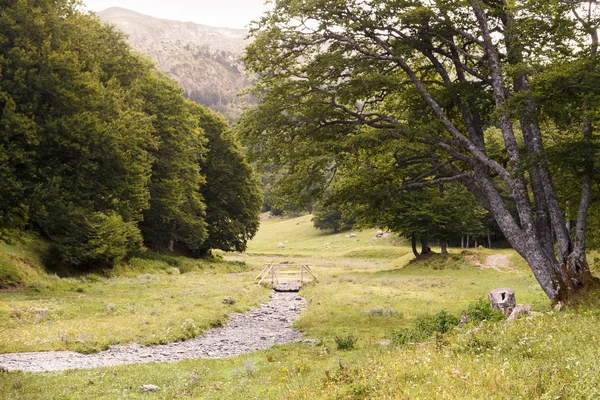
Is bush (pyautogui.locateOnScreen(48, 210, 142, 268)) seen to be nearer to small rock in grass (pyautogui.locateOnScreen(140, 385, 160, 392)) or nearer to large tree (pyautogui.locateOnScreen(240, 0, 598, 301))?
large tree (pyautogui.locateOnScreen(240, 0, 598, 301))

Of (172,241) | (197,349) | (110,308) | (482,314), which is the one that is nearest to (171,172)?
(172,241)

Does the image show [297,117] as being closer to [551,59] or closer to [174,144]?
[551,59]

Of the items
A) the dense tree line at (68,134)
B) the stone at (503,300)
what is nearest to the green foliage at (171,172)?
the dense tree line at (68,134)

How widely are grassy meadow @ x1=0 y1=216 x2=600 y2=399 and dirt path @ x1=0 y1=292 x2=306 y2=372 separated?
0.70m

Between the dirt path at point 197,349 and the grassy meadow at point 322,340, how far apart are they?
27.7 inches

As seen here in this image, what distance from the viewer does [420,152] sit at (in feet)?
61.2

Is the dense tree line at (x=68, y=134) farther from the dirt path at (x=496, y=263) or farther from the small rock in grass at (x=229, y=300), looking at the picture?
the dirt path at (x=496, y=263)

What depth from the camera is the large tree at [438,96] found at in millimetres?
15484

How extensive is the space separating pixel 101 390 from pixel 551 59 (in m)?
18.6

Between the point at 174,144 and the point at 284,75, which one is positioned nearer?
the point at 284,75

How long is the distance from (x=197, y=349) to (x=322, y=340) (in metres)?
4.75

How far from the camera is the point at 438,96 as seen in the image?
62.1ft

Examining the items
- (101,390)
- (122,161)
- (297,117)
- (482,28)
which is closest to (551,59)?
(482,28)

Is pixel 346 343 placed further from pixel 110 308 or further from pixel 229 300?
pixel 110 308
